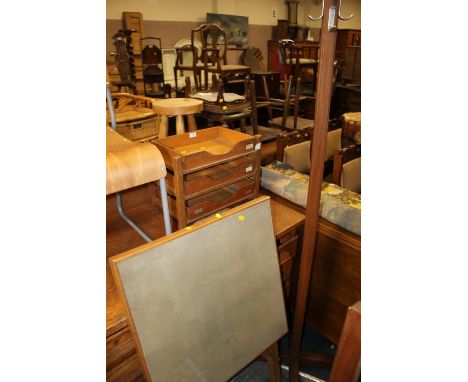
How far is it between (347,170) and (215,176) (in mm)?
959

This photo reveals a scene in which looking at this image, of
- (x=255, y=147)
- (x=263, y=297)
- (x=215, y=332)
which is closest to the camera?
(x=215, y=332)

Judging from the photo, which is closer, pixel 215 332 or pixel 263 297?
pixel 215 332

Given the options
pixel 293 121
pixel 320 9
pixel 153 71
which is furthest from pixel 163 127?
pixel 320 9

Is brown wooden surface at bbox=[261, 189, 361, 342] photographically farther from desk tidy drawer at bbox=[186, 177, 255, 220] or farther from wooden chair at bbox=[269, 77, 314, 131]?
wooden chair at bbox=[269, 77, 314, 131]

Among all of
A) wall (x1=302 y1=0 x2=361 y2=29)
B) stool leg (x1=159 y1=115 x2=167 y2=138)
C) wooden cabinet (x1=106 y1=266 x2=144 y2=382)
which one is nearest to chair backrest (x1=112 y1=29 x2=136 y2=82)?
stool leg (x1=159 y1=115 x2=167 y2=138)

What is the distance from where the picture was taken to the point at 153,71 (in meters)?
5.40

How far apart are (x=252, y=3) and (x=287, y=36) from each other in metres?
1.07

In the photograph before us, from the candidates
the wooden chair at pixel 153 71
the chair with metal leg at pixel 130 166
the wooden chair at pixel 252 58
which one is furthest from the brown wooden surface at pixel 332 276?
the wooden chair at pixel 252 58

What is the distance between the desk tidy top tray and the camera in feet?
4.04

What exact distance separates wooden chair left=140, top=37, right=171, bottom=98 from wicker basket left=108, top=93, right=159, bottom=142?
2.72 metres

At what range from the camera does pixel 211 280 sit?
3.15 ft

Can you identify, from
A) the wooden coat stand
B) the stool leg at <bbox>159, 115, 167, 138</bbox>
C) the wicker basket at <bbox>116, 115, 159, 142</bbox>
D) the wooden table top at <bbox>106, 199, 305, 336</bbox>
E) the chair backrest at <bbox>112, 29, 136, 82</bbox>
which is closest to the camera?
the wooden coat stand
